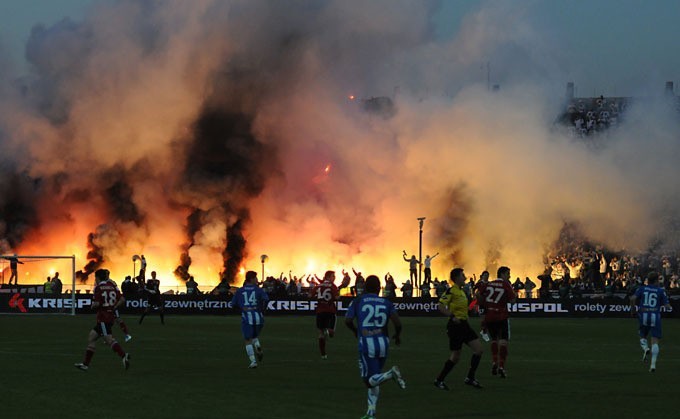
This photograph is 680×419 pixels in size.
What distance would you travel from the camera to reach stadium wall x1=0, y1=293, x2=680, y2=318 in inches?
2322

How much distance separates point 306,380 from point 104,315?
4945 millimetres

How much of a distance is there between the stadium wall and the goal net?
12cm

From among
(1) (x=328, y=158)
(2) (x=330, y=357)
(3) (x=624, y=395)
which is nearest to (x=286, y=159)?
(1) (x=328, y=158)

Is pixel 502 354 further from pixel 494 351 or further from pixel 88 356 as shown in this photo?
pixel 88 356

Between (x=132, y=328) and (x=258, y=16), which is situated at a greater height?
A: (x=258, y=16)

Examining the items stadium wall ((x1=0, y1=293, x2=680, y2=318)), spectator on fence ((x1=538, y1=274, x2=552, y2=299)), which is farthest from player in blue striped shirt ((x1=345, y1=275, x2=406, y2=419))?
spectator on fence ((x1=538, y1=274, x2=552, y2=299))

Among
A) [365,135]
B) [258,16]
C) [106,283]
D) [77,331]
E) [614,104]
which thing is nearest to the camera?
[106,283]

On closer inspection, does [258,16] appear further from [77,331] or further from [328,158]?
[77,331]

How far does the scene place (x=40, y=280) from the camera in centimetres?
8156

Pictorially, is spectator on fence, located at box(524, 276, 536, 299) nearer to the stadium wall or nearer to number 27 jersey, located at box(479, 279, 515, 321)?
the stadium wall

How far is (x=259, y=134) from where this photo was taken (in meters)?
82.2

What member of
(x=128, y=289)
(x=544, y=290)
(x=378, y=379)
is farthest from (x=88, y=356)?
(x=544, y=290)

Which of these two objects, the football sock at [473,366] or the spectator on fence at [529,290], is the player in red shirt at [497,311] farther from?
the spectator on fence at [529,290]

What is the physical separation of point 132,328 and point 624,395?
26.2 m
